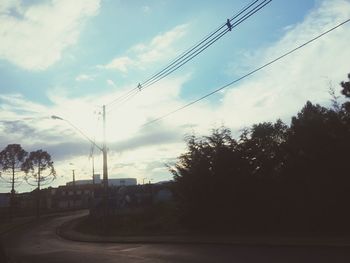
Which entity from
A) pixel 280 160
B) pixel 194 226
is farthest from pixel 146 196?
pixel 280 160

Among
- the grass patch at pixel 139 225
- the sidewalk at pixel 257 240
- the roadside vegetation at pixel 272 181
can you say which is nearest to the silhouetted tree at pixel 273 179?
the roadside vegetation at pixel 272 181

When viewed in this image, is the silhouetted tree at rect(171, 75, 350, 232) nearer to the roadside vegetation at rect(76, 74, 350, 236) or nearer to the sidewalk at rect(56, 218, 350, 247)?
the roadside vegetation at rect(76, 74, 350, 236)

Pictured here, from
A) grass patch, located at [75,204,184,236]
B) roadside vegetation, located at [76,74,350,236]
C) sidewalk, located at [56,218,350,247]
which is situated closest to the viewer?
sidewalk, located at [56,218,350,247]

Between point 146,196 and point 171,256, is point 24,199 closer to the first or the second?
point 146,196

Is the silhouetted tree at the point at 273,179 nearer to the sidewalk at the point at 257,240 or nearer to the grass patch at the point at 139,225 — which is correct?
the sidewalk at the point at 257,240

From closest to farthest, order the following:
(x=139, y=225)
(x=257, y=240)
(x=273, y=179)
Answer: (x=257, y=240) → (x=273, y=179) → (x=139, y=225)

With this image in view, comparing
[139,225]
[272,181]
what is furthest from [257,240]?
[139,225]

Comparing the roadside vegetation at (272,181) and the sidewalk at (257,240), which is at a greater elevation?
the roadside vegetation at (272,181)

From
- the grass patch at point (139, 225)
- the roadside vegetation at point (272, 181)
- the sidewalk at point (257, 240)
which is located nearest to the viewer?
the sidewalk at point (257, 240)

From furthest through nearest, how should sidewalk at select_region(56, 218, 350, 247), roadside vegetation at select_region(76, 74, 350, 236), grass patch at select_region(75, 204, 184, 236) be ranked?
1. grass patch at select_region(75, 204, 184, 236)
2. roadside vegetation at select_region(76, 74, 350, 236)
3. sidewalk at select_region(56, 218, 350, 247)

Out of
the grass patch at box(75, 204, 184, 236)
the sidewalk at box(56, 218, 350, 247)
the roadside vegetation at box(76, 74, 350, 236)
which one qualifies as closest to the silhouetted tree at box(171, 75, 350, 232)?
the roadside vegetation at box(76, 74, 350, 236)

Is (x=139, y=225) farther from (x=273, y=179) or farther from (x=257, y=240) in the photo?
(x=257, y=240)

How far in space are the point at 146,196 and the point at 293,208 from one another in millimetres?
43896

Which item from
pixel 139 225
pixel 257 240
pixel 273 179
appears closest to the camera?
pixel 257 240
